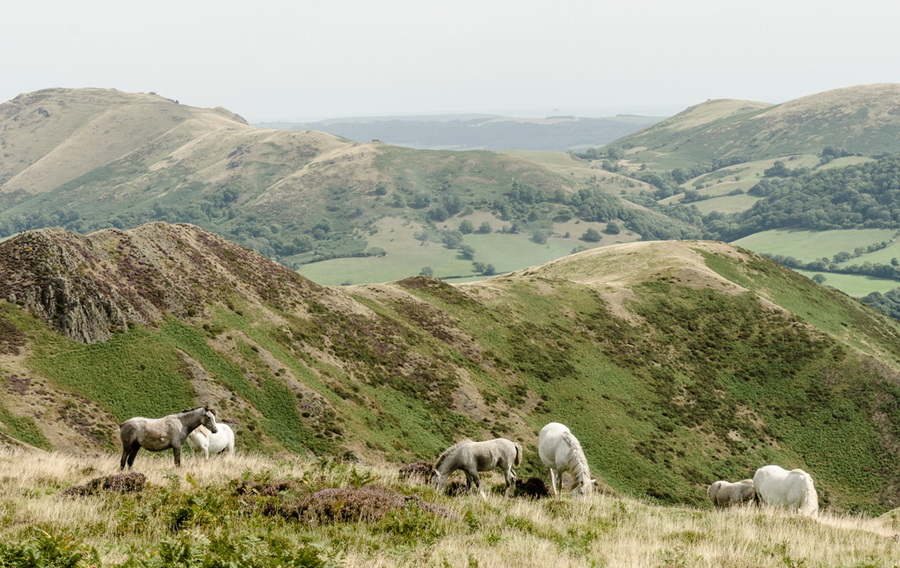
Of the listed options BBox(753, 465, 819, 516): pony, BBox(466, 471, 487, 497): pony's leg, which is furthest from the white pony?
BBox(753, 465, 819, 516): pony

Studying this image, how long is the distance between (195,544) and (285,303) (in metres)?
57.9

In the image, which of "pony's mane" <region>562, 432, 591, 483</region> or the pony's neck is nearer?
the pony's neck

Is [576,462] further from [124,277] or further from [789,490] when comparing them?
[124,277]

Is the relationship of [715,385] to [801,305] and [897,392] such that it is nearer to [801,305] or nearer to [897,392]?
[897,392]

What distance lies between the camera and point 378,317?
77.8 metres

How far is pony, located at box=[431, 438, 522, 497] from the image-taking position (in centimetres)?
2753

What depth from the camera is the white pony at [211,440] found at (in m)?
35.5

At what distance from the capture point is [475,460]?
28281 mm

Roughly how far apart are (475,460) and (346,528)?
10.3 m

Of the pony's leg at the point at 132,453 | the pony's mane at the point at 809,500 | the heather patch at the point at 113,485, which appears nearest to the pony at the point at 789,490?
the pony's mane at the point at 809,500

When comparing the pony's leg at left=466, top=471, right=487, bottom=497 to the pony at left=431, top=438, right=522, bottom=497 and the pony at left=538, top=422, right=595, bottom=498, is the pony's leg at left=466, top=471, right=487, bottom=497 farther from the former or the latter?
the pony at left=538, top=422, right=595, bottom=498

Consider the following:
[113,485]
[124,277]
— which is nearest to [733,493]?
[113,485]

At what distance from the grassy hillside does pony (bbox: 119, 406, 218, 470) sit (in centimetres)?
513

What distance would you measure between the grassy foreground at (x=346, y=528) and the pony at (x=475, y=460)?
1192 mm
